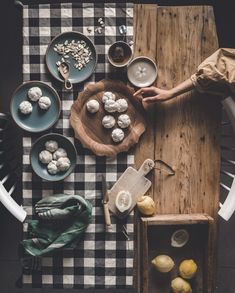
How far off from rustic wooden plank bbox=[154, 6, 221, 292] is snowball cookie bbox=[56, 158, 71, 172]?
51 centimetres

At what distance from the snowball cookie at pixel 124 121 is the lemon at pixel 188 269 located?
853 millimetres

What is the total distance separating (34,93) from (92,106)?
13.1 inches

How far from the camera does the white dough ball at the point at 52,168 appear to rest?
7.54ft

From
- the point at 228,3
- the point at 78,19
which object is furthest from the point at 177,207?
the point at 228,3

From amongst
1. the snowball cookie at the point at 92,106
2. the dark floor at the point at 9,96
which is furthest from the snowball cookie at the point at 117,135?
the dark floor at the point at 9,96

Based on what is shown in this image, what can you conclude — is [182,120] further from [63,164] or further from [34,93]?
[34,93]

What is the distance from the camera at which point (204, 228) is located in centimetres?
230

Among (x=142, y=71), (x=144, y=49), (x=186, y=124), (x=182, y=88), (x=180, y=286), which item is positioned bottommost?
(x=180, y=286)

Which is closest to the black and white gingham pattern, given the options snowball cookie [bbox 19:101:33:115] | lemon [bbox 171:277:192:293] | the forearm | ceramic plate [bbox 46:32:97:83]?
ceramic plate [bbox 46:32:97:83]

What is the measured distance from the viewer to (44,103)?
7.47ft

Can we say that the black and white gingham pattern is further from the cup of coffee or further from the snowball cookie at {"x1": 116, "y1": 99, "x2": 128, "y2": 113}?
the snowball cookie at {"x1": 116, "y1": 99, "x2": 128, "y2": 113}

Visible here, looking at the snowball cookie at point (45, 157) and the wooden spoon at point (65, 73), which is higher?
the wooden spoon at point (65, 73)

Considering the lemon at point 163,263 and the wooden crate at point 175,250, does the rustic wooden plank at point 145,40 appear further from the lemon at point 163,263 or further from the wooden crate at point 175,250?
the lemon at point 163,263

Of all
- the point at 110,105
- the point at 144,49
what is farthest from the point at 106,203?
the point at 144,49
